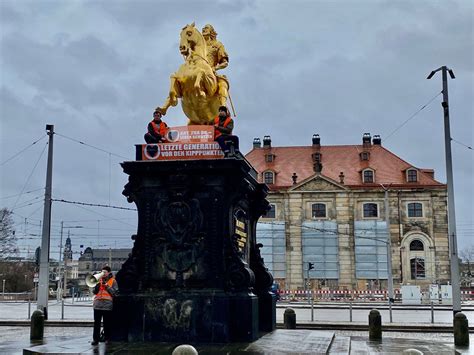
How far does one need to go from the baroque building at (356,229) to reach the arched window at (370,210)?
10 cm

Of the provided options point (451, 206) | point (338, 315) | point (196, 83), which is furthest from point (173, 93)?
point (338, 315)

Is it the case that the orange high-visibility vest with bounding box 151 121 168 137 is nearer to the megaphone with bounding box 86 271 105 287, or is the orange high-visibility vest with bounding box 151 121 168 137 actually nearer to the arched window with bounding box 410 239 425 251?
the megaphone with bounding box 86 271 105 287

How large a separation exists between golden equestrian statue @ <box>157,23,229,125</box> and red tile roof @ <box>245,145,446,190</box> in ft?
161

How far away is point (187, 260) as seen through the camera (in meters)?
11.7

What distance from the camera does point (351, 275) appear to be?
198ft

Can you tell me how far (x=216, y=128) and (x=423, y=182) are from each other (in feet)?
173

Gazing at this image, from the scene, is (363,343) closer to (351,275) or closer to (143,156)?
(143,156)

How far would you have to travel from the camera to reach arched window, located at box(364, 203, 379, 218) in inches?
2431

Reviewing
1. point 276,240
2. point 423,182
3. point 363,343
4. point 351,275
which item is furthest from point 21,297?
point 363,343

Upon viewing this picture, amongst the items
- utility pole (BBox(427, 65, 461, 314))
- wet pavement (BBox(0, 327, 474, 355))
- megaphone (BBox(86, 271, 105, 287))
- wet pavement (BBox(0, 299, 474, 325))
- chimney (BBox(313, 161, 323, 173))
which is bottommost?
wet pavement (BBox(0, 299, 474, 325))

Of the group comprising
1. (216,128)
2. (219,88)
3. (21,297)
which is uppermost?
(219,88)

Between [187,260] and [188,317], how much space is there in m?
1.08

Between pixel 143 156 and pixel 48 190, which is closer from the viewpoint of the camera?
pixel 143 156

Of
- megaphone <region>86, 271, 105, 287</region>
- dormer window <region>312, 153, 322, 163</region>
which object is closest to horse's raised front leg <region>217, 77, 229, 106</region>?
megaphone <region>86, 271, 105, 287</region>
